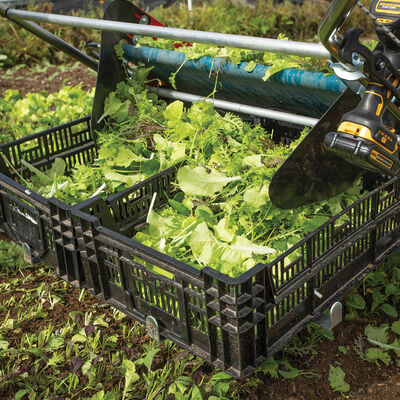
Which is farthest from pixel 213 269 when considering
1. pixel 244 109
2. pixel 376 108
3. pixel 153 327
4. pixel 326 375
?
pixel 244 109

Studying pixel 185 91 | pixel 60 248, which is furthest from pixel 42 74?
pixel 60 248

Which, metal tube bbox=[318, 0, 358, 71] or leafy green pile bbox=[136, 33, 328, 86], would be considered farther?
leafy green pile bbox=[136, 33, 328, 86]

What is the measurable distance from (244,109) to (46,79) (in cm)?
384

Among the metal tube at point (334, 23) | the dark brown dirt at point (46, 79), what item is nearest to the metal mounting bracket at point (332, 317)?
the metal tube at point (334, 23)

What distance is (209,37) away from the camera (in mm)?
1943

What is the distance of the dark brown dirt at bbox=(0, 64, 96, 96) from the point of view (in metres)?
5.66

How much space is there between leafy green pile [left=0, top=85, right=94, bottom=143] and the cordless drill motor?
7.61 feet

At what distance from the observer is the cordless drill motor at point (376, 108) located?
1637 millimetres

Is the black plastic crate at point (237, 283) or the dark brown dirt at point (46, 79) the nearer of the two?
the black plastic crate at point (237, 283)

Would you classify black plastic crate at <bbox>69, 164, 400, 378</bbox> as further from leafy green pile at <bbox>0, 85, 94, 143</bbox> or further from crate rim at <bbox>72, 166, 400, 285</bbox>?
leafy green pile at <bbox>0, 85, 94, 143</bbox>

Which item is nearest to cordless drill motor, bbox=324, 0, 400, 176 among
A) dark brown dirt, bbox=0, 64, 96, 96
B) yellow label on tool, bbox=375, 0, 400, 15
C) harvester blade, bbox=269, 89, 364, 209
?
yellow label on tool, bbox=375, 0, 400, 15

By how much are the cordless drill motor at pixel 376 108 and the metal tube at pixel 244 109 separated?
71 cm

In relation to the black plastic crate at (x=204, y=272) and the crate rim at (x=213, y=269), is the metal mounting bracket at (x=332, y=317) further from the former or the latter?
the crate rim at (x=213, y=269)

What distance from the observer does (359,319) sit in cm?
234
